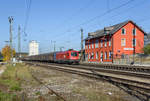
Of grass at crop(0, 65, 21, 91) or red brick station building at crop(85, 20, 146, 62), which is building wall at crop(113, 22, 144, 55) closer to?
red brick station building at crop(85, 20, 146, 62)

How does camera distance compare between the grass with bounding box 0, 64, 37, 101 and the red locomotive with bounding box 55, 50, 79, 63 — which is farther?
the red locomotive with bounding box 55, 50, 79, 63

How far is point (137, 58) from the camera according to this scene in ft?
94.3

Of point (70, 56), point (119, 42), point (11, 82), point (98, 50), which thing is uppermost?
point (119, 42)

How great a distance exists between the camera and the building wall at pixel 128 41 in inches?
A: 1529

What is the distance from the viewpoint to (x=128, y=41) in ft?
133

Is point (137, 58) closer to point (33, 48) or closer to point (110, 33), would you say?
point (110, 33)

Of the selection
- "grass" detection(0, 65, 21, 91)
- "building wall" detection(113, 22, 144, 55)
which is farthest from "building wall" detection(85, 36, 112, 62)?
"grass" detection(0, 65, 21, 91)

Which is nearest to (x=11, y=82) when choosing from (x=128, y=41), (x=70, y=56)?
(x=70, y=56)

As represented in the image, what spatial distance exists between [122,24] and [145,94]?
34.9m

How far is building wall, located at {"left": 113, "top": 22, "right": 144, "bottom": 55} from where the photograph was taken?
38838 mm

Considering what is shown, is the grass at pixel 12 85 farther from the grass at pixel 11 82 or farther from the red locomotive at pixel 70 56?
the red locomotive at pixel 70 56

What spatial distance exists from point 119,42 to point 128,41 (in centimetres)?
283

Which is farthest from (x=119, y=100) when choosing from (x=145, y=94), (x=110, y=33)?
(x=110, y=33)

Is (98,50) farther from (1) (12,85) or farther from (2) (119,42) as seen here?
(1) (12,85)
